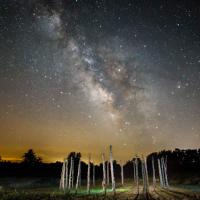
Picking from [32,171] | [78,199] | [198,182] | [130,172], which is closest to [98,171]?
[130,172]

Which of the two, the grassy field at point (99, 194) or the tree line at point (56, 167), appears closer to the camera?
the grassy field at point (99, 194)

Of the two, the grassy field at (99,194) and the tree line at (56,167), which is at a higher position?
the tree line at (56,167)

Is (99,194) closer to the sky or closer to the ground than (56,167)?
closer to the ground

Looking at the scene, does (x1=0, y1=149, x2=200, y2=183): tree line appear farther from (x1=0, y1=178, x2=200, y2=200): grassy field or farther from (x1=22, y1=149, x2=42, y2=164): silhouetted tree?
(x1=0, y1=178, x2=200, y2=200): grassy field

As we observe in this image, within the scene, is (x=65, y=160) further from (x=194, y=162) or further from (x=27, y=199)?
(x=194, y=162)

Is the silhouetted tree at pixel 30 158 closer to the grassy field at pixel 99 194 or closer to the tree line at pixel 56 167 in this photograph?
the tree line at pixel 56 167

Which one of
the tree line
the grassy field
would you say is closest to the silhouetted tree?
the tree line

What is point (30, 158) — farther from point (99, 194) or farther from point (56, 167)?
point (99, 194)

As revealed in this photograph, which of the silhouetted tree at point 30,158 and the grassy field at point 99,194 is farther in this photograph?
the silhouetted tree at point 30,158

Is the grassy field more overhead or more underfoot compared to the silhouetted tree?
more underfoot

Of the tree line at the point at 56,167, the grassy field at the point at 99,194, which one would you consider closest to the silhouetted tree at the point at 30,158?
the tree line at the point at 56,167

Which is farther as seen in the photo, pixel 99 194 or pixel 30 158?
pixel 30 158

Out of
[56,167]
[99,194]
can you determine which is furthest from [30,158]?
[99,194]

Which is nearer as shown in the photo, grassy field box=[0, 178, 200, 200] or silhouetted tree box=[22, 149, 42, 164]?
grassy field box=[0, 178, 200, 200]
